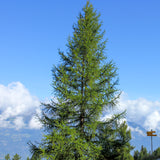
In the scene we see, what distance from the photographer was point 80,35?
1349cm

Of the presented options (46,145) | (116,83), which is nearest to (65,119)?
(46,145)

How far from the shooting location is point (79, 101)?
39.4 feet

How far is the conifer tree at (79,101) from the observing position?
11.2 metres

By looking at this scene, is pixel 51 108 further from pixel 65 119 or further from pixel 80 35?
pixel 80 35

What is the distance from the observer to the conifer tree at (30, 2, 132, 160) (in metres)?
11.2

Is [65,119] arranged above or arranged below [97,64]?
below

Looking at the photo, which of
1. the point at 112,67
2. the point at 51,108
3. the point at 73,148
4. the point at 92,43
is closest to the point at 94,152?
the point at 73,148

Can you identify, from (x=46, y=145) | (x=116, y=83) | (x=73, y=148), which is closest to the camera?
(x=73, y=148)

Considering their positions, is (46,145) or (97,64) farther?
(97,64)

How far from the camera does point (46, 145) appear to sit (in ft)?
39.0

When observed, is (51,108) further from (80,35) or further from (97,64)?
(80,35)

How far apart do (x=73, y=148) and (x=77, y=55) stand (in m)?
5.65

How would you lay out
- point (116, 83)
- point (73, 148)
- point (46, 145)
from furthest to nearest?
point (116, 83), point (46, 145), point (73, 148)

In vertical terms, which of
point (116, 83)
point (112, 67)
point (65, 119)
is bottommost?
point (65, 119)
